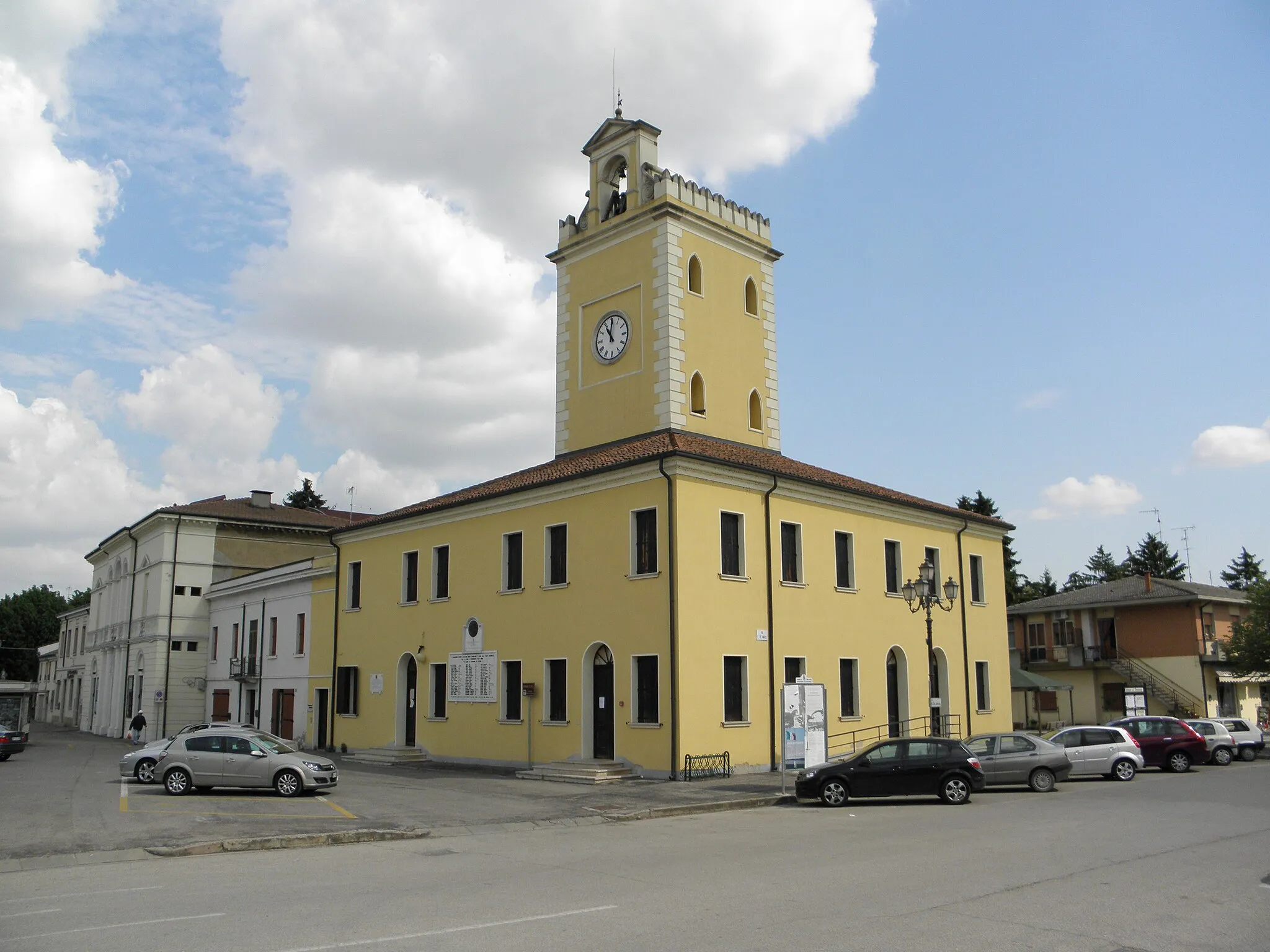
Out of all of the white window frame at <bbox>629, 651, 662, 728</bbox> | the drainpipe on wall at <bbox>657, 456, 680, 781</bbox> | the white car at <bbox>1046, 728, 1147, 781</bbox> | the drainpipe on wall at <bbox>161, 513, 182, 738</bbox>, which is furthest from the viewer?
the drainpipe on wall at <bbox>161, 513, 182, 738</bbox>

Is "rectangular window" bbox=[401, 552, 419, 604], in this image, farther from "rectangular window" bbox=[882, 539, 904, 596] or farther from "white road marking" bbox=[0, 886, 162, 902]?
"white road marking" bbox=[0, 886, 162, 902]

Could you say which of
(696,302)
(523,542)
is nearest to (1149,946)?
(523,542)

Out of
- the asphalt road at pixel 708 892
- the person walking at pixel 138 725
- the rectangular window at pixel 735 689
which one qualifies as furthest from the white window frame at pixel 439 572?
the person walking at pixel 138 725

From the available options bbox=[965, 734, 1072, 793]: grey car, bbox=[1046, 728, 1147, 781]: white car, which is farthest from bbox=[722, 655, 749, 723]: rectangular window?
bbox=[1046, 728, 1147, 781]: white car

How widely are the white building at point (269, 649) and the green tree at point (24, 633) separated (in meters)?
63.6

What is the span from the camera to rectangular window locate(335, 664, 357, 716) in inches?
1414

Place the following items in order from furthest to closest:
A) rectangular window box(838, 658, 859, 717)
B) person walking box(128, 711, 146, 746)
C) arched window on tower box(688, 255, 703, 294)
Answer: person walking box(128, 711, 146, 746), arched window on tower box(688, 255, 703, 294), rectangular window box(838, 658, 859, 717)

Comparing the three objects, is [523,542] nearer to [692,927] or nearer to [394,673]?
[394,673]

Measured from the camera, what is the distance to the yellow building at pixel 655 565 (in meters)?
25.6

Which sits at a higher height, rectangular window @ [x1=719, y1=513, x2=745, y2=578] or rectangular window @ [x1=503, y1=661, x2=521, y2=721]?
rectangular window @ [x1=719, y1=513, x2=745, y2=578]

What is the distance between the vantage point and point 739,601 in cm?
2622

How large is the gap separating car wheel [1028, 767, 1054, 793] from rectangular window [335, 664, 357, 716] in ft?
73.8

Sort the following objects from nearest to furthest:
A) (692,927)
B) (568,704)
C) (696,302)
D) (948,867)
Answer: (692,927) < (948,867) < (568,704) < (696,302)

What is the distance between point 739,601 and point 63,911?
18.3 m
